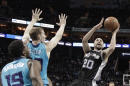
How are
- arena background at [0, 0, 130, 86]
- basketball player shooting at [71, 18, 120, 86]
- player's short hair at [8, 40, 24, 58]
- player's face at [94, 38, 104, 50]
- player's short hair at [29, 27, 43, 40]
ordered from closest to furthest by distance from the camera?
1. player's short hair at [8, 40, 24, 58]
2. player's short hair at [29, 27, 43, 40]
3. basketball player shooting at [71, 18, 120, 86]
4. player's face at [94, 38, 104, 50]
5. arena background at [0, 0, 130, 86]

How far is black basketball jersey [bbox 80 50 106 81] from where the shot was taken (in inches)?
234

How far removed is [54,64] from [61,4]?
15.1 ft

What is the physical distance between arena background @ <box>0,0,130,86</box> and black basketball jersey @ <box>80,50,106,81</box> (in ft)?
34.1

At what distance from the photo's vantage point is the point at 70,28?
63.1ft

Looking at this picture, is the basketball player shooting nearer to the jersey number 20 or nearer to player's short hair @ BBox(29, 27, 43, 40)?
the jersey number 20

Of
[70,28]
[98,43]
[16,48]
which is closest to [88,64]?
[98,43]

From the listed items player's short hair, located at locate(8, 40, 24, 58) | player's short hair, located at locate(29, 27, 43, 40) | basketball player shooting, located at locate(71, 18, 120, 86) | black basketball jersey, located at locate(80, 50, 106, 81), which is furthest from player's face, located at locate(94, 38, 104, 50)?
player's short hair, located at locate(8, 40, 24, 58)

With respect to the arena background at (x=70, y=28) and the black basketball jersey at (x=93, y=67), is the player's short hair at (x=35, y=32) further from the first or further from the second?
the arena background at (x=70, y=28)

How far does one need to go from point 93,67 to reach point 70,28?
1333cm

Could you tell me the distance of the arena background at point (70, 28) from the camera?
17344 millimetres

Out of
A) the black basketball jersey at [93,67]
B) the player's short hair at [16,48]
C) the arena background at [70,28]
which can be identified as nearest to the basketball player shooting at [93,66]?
the black basketball jersey at [93,67]

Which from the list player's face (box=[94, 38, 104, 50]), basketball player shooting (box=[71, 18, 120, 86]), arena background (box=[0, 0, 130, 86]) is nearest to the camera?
basketball player shooting (box=[71, 18, 120, 86])

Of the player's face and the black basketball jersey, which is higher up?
the player's face

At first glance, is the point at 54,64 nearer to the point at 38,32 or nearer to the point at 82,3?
the point at 82,3
